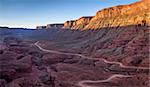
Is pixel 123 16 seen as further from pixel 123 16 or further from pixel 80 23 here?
pixel 80 23

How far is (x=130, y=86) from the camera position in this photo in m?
42.5

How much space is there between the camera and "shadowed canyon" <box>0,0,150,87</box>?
43.9m

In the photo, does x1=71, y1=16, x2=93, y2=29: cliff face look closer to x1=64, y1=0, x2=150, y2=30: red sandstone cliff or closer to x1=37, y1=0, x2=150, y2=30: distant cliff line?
x1=37, y1=0, x2=150, y2=30: distant cliff line

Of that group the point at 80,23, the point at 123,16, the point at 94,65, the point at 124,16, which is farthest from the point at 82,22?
the point at 94,65

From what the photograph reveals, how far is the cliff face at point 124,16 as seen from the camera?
91838 mm

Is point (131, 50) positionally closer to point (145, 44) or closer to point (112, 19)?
point (145, 44)

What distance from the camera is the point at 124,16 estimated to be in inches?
4205

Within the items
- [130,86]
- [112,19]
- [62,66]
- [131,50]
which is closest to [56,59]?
[62,66]

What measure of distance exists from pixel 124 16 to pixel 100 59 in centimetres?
4063

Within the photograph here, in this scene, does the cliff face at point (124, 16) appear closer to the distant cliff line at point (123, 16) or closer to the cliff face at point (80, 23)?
the distant cliff line at point (123, 16)

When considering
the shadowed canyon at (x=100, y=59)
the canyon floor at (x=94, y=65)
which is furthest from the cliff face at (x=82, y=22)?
the canyon floor at (x=94, y=65)

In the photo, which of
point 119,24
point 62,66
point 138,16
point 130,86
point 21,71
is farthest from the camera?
point 119,24

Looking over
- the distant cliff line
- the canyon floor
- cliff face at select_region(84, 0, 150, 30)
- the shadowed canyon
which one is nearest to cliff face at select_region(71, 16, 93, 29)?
the distant cliff line

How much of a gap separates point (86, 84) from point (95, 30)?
76849 millimetres
